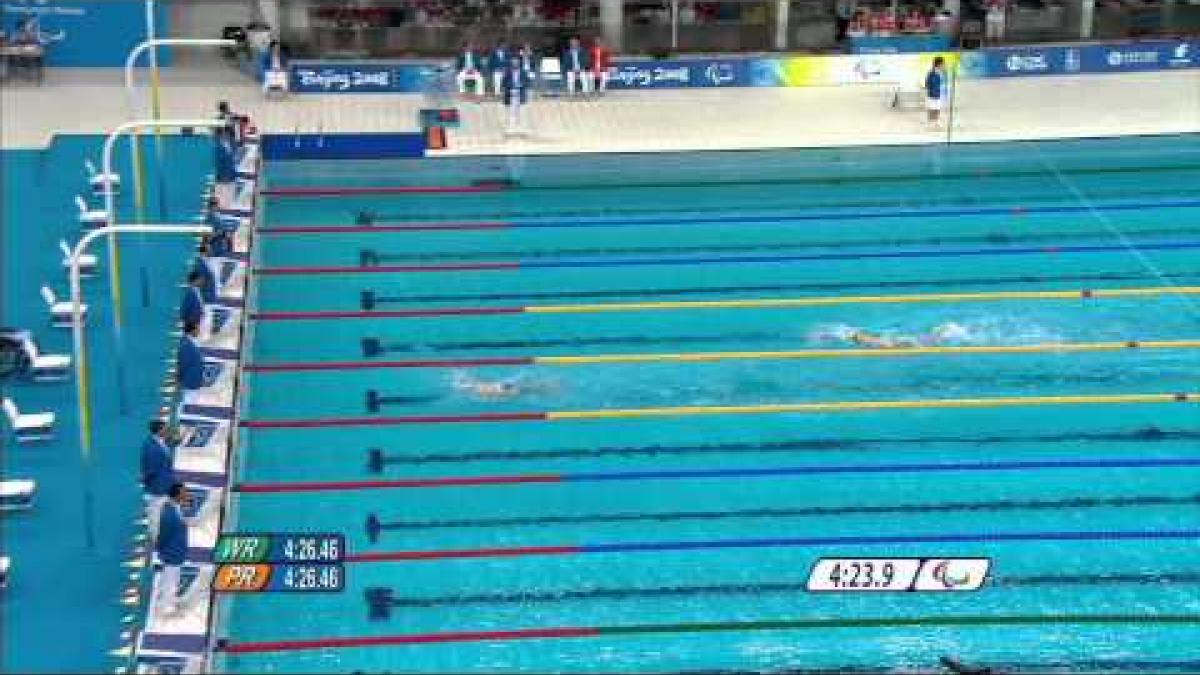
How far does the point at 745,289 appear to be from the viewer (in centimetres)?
2214

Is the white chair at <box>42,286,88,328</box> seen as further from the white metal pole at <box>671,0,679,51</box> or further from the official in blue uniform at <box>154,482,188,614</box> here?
the white metal pole at <box>671,0,679,51</box>

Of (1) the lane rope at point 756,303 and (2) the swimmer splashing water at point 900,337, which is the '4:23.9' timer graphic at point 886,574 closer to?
(2) the swimmer splashing water at point 900,337

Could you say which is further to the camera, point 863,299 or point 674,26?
point 674,26

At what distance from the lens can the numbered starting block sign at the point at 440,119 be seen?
→ 28.5 meters

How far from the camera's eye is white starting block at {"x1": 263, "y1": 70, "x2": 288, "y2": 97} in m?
29.5

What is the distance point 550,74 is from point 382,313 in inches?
381

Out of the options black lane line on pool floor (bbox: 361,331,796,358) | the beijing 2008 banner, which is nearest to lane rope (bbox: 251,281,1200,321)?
black lane line on pool floor (bbox: 361,331,796,358)

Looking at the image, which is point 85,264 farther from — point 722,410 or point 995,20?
point 995,20

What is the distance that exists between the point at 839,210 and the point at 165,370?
951 cm

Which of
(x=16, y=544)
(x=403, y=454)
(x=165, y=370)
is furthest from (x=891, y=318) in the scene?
(x=16, y=544)

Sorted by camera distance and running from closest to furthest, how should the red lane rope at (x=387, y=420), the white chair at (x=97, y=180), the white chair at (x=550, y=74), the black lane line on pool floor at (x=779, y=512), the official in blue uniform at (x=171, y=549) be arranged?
the official in blue uniform at (x=171, y=549) < the black lane line on pool floor at (x=779, y=512) < the red lane rope at (x=387, y=420) < the white chair at (x=97, y=180) < the white chair at (x=550, y=74)

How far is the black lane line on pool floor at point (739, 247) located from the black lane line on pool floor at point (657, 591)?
8029 mm

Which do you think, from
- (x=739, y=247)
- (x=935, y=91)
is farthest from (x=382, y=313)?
(x=935, y=91)

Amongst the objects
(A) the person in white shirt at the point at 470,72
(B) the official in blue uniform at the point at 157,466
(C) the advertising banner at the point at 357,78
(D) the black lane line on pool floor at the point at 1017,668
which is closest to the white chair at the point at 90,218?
(C) the advertising banner at the point at 357,78
